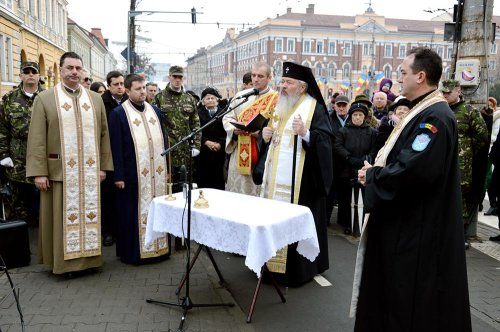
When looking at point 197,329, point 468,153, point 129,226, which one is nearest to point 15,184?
point 129,226

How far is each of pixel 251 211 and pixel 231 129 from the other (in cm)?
244

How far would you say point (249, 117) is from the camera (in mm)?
5613

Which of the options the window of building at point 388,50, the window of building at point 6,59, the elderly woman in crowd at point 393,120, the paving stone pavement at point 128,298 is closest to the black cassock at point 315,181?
the paving stone pavement at point 128,298

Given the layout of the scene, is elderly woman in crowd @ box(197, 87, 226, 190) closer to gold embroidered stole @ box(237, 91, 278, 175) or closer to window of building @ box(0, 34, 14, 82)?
gold embroidered stole @ box(237, 91, 278, 175)

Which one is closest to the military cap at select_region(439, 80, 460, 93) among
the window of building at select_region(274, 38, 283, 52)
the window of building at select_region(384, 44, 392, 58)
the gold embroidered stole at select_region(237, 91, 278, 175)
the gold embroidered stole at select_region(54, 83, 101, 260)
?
the gold embroidered stole at select_region(237, 91, 278, 175)

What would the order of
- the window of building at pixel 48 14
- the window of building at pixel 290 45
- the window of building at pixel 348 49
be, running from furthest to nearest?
the window of building at pixel 348 49, the window of building at pixel 290 45, the window of building at pixel 48 14

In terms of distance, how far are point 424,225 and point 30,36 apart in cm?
2770

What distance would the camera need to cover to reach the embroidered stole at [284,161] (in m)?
4.63

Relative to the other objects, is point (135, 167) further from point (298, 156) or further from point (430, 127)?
point (430, 127)

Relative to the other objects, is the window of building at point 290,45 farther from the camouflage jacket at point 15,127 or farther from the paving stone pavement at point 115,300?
the paving stone pavement at point 115,300

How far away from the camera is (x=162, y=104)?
21.2ft

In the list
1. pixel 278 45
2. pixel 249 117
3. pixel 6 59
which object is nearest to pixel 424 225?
pixel 249 117

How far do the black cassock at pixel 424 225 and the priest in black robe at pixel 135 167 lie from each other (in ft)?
9.95

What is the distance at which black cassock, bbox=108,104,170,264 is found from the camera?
5.14m
